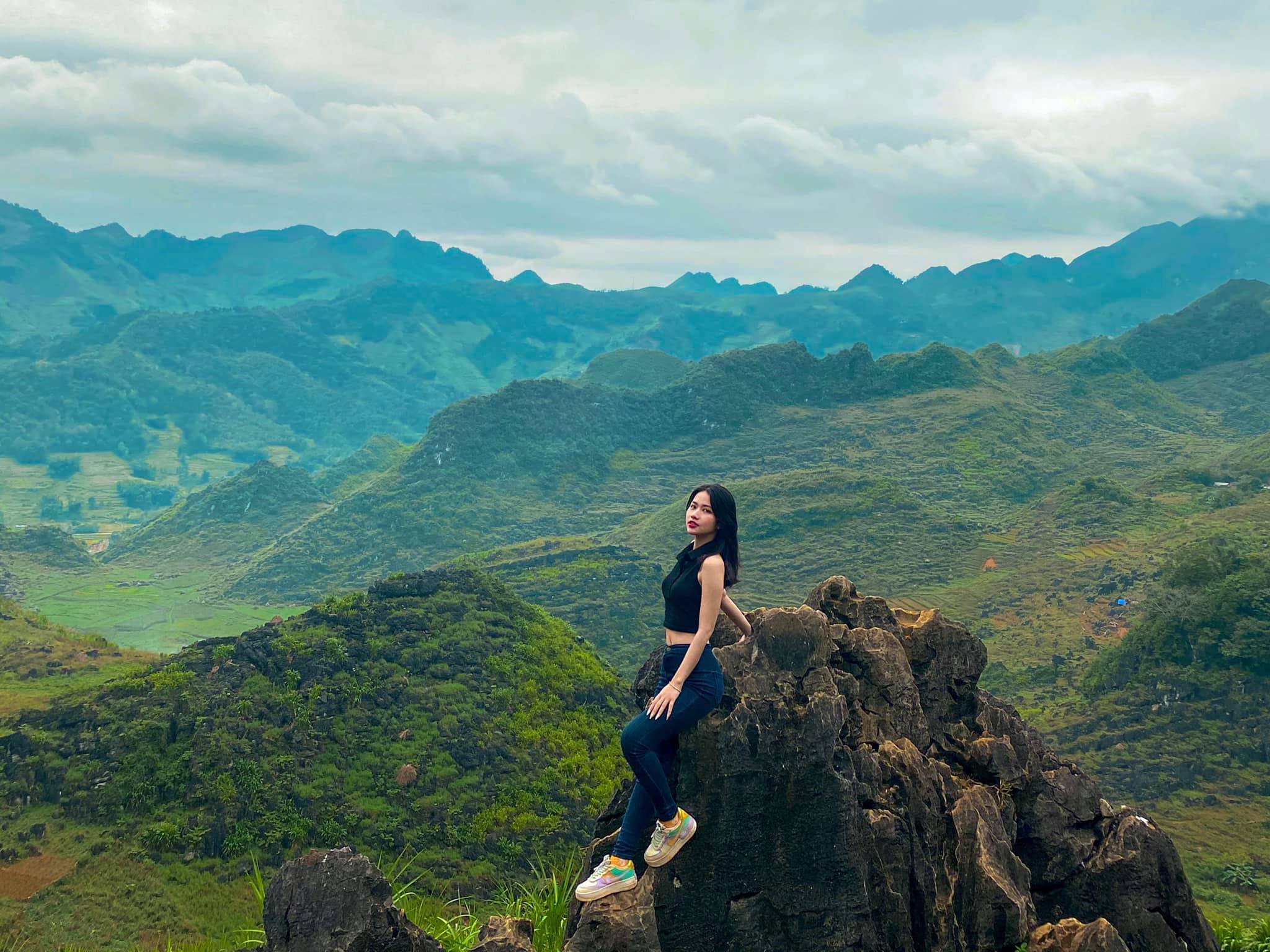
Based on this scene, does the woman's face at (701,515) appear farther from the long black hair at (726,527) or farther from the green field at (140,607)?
the green field at (140,607)

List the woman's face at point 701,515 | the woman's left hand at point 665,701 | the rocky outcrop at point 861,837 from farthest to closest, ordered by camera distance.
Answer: the rocky outcrop at point 861,837
the woman's face at point 701,515
the woman's left hand at point 665,701

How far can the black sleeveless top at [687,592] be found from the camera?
1360 cm

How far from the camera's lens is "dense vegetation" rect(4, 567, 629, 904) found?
136ft

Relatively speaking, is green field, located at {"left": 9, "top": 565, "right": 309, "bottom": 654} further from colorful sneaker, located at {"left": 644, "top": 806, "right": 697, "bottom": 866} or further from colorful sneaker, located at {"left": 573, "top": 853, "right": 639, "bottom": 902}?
colorful sneaker, located at {"left": 644, "top": 806, "right": 697, "bottom": 866}

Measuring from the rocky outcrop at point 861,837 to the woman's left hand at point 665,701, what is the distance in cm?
168

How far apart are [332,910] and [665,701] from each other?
17.1 feet

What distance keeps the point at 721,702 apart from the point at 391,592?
158 feet

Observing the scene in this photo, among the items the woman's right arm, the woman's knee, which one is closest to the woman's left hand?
the woman's knee

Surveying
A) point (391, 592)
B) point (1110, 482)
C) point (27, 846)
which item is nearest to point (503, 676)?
point (391, 592)

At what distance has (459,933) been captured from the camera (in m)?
17.4

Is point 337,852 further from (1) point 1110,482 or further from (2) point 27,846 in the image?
(1) point 1110,482

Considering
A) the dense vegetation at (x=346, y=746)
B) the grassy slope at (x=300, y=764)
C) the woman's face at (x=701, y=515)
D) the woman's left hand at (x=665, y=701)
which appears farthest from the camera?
the dense vegetation at (x=346, y=746)

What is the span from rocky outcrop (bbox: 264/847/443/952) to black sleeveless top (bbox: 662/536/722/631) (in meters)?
5.11

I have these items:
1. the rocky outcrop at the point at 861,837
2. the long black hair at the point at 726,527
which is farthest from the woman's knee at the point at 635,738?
the long black hair at the point at 726,527
